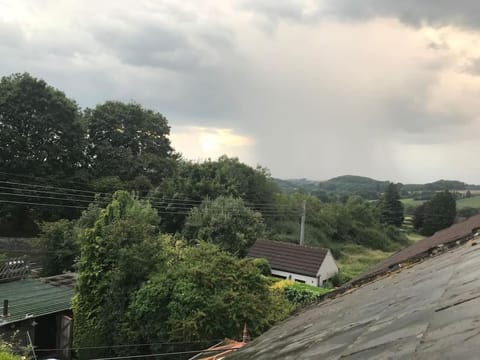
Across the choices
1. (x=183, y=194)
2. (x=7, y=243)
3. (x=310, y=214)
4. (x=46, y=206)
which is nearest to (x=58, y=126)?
(x=46, y=206)

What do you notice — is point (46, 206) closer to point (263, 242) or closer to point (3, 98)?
point (3, 98)

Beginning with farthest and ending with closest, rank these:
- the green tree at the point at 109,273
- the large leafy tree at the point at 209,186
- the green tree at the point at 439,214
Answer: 1. the green tree at the point at 439,214
2. the large leafy tree at the point at 209,186
3. the green tree at the point at 109,273

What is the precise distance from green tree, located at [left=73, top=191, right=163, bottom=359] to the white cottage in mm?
12401

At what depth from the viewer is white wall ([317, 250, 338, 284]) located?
25.6m

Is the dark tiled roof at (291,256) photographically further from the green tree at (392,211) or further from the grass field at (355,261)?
the green tree at (392,211)

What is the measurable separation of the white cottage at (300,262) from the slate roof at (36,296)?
12.9 metres

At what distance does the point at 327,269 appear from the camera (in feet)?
86.4

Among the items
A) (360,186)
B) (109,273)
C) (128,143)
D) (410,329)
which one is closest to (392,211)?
(128,143)

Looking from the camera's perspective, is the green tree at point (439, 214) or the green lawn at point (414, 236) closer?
the green lawn at point (414, 236)

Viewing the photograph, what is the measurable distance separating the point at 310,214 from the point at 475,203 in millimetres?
56594

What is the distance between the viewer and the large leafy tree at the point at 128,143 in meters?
41.5

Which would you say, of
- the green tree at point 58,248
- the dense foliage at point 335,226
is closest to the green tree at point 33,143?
the green tree at point 58,248

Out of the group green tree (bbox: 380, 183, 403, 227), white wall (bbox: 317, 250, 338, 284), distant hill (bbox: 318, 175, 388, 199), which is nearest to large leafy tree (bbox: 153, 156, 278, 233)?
white wall (bbox: 317, 250, 338, 284)

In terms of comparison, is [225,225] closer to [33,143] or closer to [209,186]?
[209,186]
